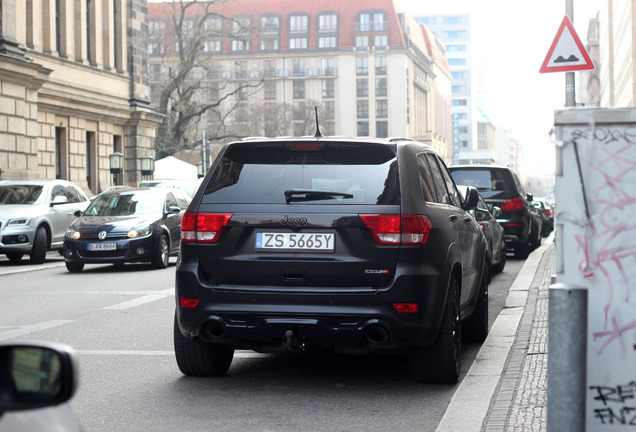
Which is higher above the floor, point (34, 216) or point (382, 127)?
point (382, 127)

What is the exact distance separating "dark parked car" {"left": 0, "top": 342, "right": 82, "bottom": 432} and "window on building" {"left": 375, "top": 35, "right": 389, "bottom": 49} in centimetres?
12819

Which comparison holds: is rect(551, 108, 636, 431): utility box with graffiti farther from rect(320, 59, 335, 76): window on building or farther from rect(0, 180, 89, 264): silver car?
rect(320, 59, 335, 76): window on building

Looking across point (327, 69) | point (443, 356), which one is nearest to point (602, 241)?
point (443, 356)

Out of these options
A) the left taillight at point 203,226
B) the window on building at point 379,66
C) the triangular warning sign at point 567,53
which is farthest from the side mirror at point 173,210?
the window on building at point 379,66

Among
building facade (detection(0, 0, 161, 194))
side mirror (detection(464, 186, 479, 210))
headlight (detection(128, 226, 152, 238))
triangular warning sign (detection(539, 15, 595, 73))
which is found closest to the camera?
side mirror (detection(464, 186, 479, 210))

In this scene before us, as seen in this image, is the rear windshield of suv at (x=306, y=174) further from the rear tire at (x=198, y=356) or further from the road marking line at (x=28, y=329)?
the road marking line at (x=28, y=329)

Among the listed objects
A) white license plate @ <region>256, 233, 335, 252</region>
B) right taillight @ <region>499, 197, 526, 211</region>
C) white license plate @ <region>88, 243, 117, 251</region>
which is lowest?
white license plate @ <region>88, 243, 117, 251</region>

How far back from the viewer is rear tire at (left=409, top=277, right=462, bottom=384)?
21.3 feet

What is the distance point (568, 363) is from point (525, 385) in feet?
9.78

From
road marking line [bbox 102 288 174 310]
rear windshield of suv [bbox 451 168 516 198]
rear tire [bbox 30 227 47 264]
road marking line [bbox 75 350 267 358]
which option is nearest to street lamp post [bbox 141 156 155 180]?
rear tire [bbox 30 227 47 264]

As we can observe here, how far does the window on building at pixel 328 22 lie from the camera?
5103 inches

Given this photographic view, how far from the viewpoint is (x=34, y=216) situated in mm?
20281

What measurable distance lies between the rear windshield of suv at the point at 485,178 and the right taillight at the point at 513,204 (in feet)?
1.05

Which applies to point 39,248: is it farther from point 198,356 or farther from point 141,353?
point 198,356
